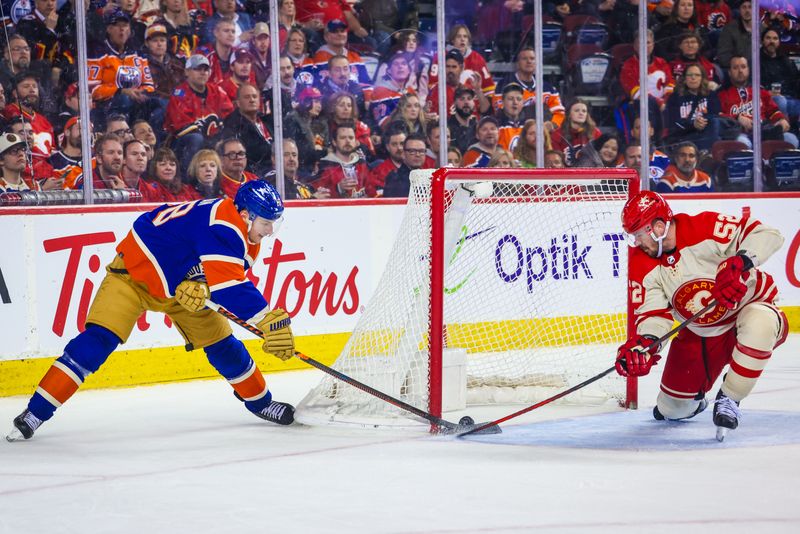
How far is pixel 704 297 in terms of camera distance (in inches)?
142

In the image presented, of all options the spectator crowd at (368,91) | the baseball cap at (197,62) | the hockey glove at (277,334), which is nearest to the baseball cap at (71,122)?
the spectator crowd at (368,91)

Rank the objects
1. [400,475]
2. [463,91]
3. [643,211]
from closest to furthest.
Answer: [400,475]
[643,211]
[463,91]

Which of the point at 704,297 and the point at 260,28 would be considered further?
the point at 260,28

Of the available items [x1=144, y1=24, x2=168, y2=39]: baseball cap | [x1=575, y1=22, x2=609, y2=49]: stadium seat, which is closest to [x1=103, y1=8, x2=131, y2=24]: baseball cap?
[x1=144, y1=24, x2=168, y2=39]: baseball cap

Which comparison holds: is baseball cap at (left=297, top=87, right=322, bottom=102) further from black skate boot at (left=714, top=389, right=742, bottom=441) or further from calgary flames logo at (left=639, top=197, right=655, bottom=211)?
black skate boot at (left=714, top=389, right=742, bottom=441)

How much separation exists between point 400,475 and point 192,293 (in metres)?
0.94

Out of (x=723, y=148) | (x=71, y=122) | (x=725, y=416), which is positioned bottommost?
(x=725, y=416)

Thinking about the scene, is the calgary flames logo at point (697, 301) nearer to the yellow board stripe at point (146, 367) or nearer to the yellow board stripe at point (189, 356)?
the yellow board stripe at point (189, 356)

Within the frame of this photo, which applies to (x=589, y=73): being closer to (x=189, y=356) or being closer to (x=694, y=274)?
(x=189, y=356)

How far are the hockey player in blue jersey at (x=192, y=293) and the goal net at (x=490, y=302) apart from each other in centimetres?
39

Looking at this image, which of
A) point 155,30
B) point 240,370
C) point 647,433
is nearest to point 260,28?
point 155,30

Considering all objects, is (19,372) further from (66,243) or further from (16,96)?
(16,96)

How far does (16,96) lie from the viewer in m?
5.36

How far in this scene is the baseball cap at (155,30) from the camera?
577cm
